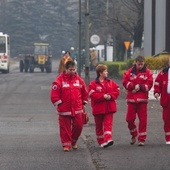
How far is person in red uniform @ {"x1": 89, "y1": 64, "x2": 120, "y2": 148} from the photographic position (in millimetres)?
13992

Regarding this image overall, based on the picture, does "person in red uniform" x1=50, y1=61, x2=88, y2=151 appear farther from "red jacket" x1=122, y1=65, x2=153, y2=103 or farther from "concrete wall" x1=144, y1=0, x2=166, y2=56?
"concrete wall" x1=144, y1=0, x2=166, y2=56

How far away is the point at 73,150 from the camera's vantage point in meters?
13.9

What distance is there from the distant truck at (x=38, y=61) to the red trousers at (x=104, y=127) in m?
49.6

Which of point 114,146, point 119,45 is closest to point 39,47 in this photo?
point 119,45

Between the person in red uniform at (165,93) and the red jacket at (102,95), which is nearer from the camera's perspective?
the red jacket at (102,95)

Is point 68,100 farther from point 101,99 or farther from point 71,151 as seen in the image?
point 71,151

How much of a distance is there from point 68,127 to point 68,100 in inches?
19.8

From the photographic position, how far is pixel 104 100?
14016 millimetres

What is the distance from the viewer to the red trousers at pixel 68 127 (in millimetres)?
13812

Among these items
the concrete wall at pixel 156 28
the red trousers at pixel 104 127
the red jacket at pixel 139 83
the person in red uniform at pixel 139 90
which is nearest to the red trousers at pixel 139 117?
the person in red uniform at pixel 139 90

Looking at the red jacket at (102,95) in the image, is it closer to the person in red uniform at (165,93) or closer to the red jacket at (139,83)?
the red jacket at (139,83)

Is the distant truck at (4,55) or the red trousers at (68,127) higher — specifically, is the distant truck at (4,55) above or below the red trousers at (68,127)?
above

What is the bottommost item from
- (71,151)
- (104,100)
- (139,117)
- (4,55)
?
(71,151)

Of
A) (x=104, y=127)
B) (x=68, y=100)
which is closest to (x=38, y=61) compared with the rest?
(x=104, y=127)
